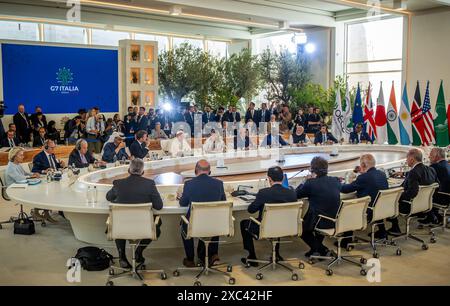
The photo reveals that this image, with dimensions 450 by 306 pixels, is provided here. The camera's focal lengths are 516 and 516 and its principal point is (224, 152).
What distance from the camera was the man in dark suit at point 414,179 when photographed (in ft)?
21.7

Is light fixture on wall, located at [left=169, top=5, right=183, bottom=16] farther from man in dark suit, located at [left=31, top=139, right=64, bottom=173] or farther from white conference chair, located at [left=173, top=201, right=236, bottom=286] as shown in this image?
white conference chair, located at [left=173, top=201, right=236, bottom=286]

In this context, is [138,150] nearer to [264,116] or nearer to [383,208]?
[383,208]

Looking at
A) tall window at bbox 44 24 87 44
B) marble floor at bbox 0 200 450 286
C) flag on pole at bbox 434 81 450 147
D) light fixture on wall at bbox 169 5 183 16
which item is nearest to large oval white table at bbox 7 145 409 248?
marble floor at bbox 0 200 450 286

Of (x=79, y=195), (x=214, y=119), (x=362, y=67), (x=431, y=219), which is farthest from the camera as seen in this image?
(x=362, y=67)

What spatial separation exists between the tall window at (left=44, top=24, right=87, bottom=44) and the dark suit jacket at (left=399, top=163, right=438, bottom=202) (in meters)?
15.3

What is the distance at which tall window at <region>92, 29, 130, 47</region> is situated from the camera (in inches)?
785

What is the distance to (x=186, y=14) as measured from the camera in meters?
17.1

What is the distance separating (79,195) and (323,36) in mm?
15522

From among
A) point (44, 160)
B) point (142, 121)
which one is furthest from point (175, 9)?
point (44, 160)

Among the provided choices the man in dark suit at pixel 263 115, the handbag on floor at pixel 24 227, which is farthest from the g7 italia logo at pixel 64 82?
the handbag on floor at pixel 24 227

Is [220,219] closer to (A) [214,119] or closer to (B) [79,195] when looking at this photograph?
(B) [79,195]

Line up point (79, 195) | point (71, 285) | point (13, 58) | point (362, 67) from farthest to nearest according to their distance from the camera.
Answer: point (362, 67) < point (13, 58) < point (79, 195) < point (71, 285)

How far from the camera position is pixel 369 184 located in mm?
6336

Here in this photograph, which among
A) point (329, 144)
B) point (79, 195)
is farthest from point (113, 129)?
point (79, 195)
